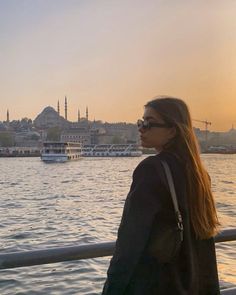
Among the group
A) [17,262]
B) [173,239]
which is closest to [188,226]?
[173,239]

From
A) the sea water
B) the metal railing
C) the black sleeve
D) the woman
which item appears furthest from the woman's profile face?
the sea water

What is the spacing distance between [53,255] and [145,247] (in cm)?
72

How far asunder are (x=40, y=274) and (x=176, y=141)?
7.92 metres

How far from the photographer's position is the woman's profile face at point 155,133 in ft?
8.21

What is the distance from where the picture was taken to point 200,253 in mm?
2459

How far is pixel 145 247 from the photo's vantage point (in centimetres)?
219

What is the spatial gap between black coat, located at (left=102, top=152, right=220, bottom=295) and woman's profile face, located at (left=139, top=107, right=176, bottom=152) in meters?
0.20

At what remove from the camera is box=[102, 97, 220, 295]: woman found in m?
2.19

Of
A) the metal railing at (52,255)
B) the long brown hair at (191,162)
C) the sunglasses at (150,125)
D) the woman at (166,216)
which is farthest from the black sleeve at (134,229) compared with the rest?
the metal railing at (52,255)

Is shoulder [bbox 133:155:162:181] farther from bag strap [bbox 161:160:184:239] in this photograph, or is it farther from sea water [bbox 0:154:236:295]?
sea water [bbox 0:154:236:295]

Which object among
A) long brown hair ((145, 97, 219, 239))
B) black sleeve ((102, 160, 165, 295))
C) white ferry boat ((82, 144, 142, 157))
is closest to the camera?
black sleeve ((102, 160, 165, 295))

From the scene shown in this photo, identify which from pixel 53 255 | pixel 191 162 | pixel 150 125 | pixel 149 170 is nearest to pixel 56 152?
pixel 53 255

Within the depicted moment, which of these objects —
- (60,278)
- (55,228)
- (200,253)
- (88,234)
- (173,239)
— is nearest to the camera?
(173,239)

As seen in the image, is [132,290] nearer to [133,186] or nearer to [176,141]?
[133,186]
